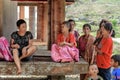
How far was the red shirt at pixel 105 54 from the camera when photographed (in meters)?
5.57

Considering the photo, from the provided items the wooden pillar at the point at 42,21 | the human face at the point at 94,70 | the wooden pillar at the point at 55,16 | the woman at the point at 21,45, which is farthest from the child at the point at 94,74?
the wooden pillar at the point at 42,21

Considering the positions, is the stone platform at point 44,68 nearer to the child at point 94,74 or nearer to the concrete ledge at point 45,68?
the concrete ledge at point 45,68

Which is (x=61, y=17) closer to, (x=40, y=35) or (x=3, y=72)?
(x=3, y=72)

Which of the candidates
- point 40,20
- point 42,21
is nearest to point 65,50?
point 42,21

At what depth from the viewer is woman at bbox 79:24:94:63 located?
20.6 feet

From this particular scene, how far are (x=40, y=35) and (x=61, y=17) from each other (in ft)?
42.6

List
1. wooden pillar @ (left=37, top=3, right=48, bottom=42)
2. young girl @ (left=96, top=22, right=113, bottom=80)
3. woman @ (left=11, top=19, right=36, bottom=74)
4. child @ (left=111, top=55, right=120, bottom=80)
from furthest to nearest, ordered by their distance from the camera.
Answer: wooden pillar @ (left=37, top=3, right=48, bottom=42), woman @ (left=11, top=19, right=36, bottom=74), young girl @ (left=96, top=22, right=113, bottom=80), child @ (left=111, top=55, right=120, bottom=80)

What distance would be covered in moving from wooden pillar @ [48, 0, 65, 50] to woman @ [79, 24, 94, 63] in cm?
68

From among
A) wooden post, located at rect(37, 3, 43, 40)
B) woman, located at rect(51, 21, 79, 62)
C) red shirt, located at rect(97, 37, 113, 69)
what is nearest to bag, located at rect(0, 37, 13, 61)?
woman, located at rect(51, 21, 79, 62)

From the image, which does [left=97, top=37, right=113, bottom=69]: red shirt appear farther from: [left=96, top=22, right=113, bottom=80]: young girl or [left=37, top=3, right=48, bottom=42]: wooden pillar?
[left=37, top=3, right=48, bottom=42]: wooden pillar

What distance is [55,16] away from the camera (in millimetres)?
7031

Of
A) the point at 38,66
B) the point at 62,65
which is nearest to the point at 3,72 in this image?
the point at 38,66

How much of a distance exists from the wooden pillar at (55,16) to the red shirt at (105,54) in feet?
4.78

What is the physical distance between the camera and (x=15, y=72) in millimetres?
5793
